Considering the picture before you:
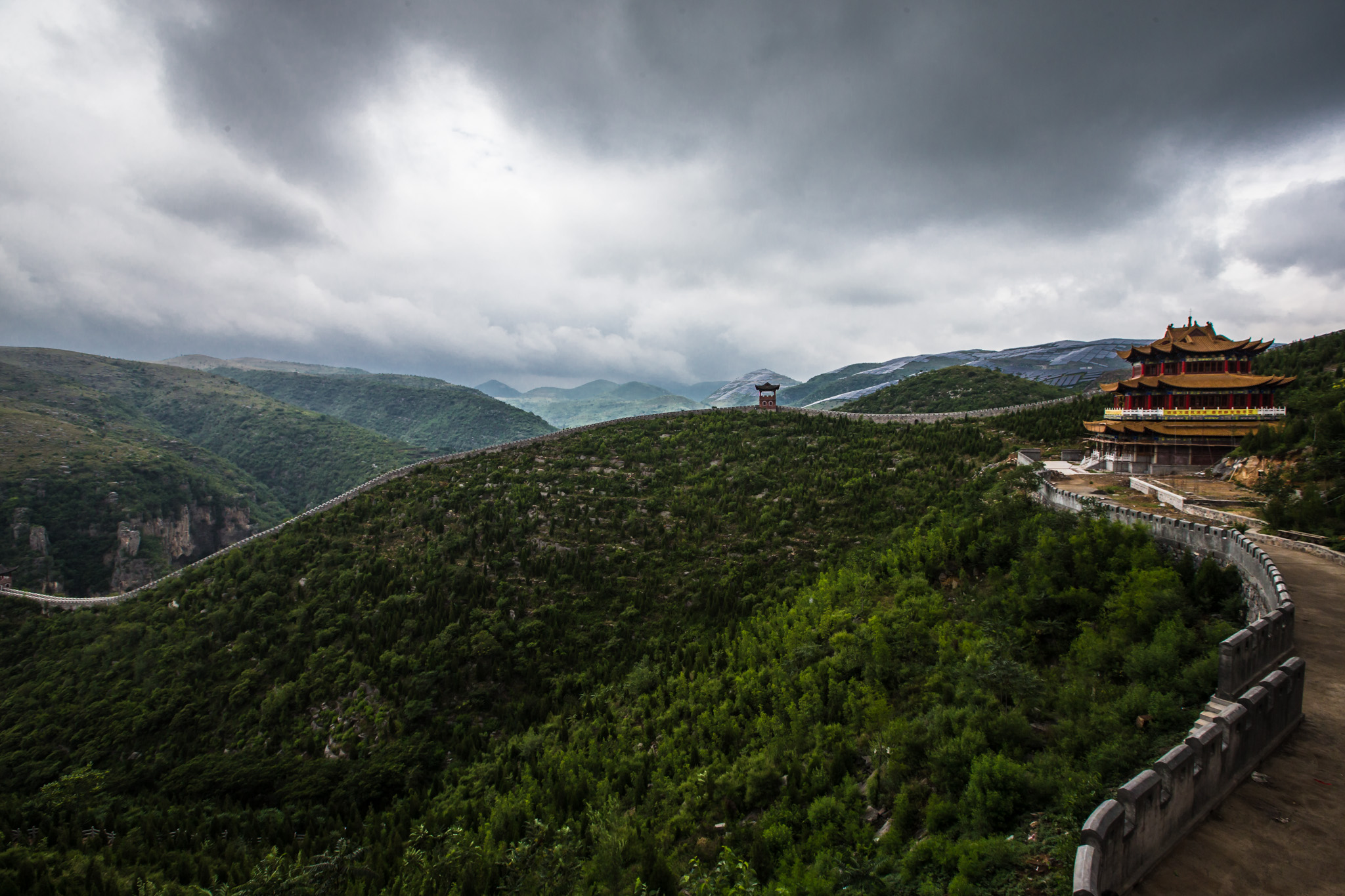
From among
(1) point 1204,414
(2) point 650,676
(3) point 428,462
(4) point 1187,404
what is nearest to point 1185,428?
(1) point 1204,414

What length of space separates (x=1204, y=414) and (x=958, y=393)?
53.7 m

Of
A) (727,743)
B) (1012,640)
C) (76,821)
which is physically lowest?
(76,821)

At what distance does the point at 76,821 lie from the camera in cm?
1955

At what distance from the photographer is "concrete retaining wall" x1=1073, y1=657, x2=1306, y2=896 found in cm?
493

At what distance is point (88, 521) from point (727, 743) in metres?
95.4

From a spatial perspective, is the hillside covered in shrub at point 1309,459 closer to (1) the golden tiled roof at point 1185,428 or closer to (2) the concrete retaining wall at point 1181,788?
(1) the golden tiled roof at point 1185,428

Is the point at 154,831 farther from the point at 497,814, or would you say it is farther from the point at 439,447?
the point at 439,447

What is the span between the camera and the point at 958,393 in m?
75.0

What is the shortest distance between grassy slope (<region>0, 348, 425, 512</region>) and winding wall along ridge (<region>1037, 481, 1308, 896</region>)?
377ft

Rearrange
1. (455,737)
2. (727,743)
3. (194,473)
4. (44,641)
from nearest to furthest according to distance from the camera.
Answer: (727,743), (455,737), (44,641), (194,473)

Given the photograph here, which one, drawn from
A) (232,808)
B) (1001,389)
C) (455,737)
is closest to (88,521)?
(232,808)

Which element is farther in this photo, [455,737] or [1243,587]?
[455,737]

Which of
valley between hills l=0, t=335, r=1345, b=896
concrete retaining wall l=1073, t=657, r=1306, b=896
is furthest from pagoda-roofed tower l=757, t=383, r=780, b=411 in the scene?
concrete retaining wall l=1073, t=657, r=1306, b=896

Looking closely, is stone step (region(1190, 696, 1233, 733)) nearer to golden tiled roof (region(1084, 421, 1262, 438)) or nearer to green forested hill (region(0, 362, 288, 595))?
golden tiled roof (region(1084, 421, 1262, 438))
